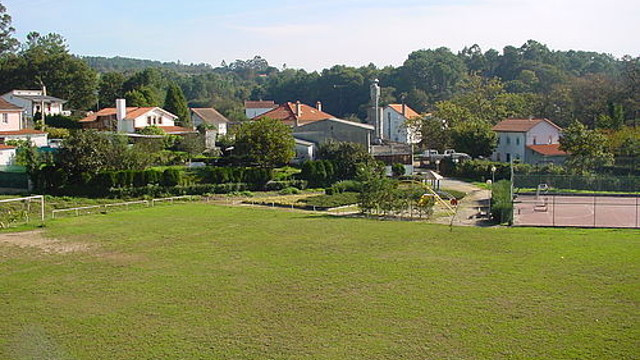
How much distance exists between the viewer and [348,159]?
50688 mm

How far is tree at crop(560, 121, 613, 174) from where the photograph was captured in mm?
49531

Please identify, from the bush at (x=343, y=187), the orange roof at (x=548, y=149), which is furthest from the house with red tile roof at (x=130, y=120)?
the orange roof at (x=548, y=149)

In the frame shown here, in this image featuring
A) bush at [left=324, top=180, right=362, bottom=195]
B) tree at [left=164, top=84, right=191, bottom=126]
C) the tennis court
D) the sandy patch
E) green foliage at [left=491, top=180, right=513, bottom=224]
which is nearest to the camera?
the sandy patch

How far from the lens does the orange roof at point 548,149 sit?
56.6m

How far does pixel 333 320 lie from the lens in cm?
1683

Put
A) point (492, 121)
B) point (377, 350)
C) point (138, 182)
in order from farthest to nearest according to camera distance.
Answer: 1. point (492, 121)
2. point (138, 182)
3. point (377, 350)

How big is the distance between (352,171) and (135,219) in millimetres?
20447

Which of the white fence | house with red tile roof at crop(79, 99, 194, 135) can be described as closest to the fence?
the white fence

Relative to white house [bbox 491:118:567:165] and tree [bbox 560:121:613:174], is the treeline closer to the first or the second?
white house [bbox 491:118:567:165]

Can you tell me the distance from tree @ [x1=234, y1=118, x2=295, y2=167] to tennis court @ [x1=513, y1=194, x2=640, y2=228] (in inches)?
670

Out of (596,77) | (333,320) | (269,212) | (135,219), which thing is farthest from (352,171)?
(596,77)

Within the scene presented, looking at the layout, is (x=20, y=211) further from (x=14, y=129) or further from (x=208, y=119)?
(x=208, y=119)

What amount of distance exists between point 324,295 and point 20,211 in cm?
2225

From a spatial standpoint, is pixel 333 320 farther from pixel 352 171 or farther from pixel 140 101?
pixel 140 101
